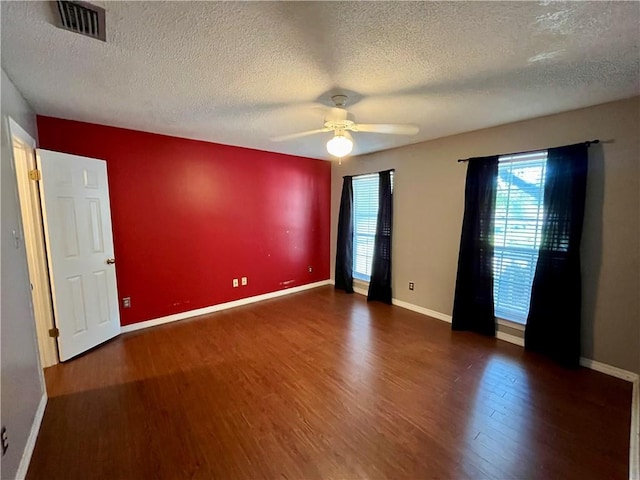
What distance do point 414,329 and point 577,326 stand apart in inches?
58.8

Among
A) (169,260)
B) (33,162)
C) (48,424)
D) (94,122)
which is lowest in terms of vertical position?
(48,424)

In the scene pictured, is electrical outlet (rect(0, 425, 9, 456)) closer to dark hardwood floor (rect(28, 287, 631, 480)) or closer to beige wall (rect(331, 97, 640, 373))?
dark hardwood floor (rect(28, 287, 631, 480))

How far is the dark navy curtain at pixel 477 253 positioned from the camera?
3061 millimetres

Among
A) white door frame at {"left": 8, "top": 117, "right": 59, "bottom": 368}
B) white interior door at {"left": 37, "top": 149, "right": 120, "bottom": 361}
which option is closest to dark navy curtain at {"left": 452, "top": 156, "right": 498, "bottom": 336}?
white interior door at {"left": 37, "top": 149, "right": 120, "bottom": 361}

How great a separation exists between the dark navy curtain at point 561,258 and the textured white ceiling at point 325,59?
541 millimetres

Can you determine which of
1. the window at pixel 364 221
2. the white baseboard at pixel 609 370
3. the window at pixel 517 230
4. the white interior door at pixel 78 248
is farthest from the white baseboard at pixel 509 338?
the white interior door at pixel 78 248

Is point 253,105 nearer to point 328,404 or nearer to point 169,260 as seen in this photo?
point 169,260

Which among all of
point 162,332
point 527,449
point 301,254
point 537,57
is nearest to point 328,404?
point 527,449

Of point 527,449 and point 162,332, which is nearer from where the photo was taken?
point 527,449

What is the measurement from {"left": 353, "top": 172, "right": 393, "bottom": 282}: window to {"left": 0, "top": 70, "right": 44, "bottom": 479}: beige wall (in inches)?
152

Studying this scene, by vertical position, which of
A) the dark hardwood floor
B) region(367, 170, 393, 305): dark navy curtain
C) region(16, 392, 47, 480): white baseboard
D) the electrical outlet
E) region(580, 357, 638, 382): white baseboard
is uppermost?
region(367, 170, 393, 305): dark navy curtain

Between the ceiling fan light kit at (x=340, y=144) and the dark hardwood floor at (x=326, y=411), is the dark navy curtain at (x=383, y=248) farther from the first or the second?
the ceiling fan light kit at (x=340, y=144)

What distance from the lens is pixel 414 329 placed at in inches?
132

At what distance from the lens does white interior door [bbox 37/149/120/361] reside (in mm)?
2475
